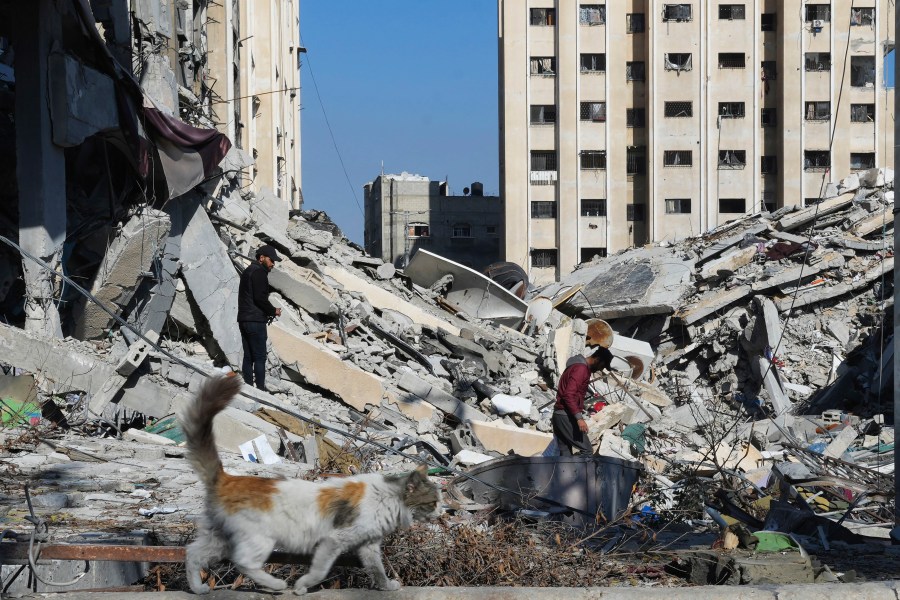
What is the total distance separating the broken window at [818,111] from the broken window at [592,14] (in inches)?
384

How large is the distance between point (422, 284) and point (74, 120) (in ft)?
37.6

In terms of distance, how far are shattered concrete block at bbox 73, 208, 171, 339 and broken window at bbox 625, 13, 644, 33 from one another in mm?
36149

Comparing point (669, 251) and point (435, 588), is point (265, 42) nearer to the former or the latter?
point (669, 251)

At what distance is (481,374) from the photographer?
1434 cm

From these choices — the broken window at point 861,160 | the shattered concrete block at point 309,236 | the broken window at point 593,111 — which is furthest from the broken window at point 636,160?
the shattered concrete block at point 309,236

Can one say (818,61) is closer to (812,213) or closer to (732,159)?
(732,159)

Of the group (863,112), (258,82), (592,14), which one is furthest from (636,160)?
(258,82)

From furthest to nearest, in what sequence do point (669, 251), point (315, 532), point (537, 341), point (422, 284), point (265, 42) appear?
point (265, 42)
point (669, 251)
point (422, 284)
point (537, 341)
point (315, 532)

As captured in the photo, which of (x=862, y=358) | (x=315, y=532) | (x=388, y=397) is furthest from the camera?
(x=862, y=358)

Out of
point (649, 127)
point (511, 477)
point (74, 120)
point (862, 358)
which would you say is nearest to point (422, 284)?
point (862, 358)

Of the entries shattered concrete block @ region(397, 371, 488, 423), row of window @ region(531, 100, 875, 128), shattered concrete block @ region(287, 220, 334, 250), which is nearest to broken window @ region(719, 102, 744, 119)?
row of window @ region(531, 100, 875, 128)

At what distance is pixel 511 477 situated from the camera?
22.6 ft

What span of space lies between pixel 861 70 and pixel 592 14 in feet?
39.2

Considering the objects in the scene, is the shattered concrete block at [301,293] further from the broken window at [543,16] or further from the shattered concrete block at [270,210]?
the broken window at [543,16]
